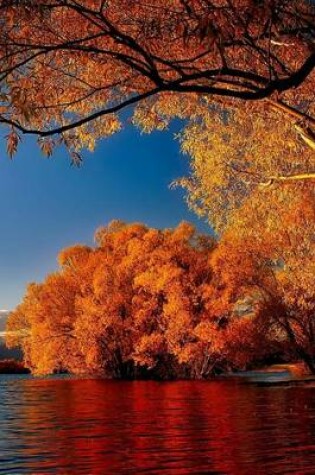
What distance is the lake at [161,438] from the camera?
9.46 m

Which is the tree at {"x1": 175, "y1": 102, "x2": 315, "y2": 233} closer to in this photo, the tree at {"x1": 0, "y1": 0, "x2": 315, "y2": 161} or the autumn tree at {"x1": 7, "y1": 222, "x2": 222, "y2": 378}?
the tree at {"x1": 0, "y1": 0, "x2": 315, "y2": 161}

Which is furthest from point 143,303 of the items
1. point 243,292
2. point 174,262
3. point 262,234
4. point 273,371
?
point 262,234

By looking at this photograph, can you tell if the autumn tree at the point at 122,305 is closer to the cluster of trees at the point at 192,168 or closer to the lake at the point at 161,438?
the cluster of trees at the point at 192,168

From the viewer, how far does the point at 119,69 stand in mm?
14562

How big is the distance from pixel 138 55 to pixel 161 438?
7.03 meters

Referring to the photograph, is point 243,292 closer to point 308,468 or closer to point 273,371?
point 273,371

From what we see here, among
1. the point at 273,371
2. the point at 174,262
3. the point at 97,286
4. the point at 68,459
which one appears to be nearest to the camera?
the point at 68,459

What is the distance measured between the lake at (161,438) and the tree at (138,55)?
4329 mm

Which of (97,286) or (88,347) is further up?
A: (97,286)

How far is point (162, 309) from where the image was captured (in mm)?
48156

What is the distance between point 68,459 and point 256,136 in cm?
1215

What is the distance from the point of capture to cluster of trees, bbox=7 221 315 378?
38.3 metres

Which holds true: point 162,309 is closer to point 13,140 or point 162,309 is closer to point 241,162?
point 241,162

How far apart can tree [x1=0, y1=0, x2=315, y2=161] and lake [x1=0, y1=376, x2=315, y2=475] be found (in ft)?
14.2
